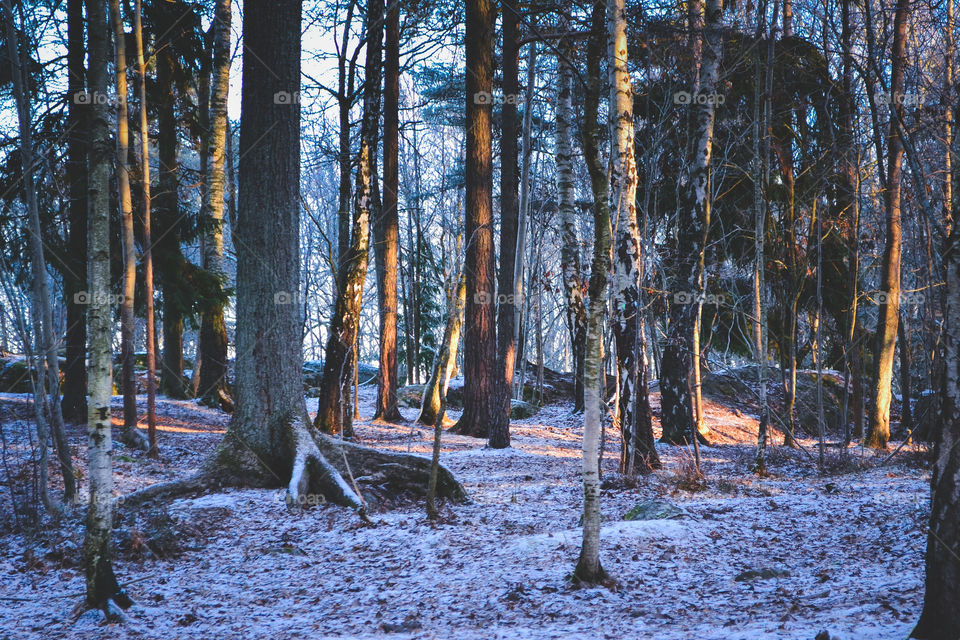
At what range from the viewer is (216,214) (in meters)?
13.9

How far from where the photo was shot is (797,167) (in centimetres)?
1323

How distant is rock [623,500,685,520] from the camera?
5.88m

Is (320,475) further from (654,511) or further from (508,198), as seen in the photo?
(508,198)

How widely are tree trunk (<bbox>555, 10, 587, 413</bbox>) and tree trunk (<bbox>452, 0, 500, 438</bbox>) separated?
150 cm

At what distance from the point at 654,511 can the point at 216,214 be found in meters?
11.9

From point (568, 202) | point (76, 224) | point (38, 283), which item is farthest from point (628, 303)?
point (76, 224)

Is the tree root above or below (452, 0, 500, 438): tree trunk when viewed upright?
below

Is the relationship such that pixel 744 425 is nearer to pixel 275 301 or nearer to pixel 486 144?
pixel 486 144

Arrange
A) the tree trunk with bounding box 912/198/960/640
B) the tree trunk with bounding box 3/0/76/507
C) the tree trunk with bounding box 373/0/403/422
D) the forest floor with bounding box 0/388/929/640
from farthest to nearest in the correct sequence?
the tree trunk with bounding box 373/0/403/422
the tree trunk with bounding box 3/0/76/507
the forest floor with bounding box 0/388/929/640
the tree trunk with bounding box 912/198/960/640

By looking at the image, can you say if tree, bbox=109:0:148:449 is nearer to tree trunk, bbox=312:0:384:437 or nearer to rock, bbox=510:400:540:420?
tree trunk, bbox=312:0:384:437

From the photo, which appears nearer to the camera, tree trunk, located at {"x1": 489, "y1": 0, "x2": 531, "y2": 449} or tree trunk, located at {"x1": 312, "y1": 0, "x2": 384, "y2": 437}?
tree trunk, located at {"x1": 312, "y1": 0, "x2": 384, "y2": 437}

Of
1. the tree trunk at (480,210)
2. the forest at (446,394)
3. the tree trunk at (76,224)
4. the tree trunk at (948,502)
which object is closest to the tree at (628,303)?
the forest at (446,394)

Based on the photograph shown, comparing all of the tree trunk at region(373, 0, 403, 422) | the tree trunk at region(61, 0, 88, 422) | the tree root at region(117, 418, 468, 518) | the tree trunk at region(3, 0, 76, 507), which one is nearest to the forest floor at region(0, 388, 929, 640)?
the tree root at region(117, 418, 468, 518)

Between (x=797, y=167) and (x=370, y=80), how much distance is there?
30.0ft
